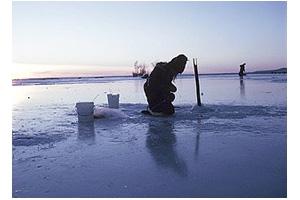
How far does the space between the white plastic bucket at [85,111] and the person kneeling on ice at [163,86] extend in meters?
2.29

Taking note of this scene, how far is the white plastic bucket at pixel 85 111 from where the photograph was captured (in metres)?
10.0

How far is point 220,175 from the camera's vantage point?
4.75 meters

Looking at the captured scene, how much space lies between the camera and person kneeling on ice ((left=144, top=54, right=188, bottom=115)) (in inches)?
450

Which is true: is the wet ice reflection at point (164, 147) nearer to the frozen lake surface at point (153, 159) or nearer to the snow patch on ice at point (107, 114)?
the frozen lake surface at point (153, 159)

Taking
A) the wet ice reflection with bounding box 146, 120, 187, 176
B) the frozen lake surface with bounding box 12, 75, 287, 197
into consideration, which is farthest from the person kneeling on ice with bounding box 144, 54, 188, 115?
the wet ice reflection with bounding box 146, 120, 187, 176

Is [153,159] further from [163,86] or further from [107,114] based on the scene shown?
[163,86]

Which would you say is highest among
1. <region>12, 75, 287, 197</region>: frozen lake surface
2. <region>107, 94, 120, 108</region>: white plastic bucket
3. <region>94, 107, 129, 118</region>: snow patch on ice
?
<region>107, 94, 120, 108</region>: white plastic bucket

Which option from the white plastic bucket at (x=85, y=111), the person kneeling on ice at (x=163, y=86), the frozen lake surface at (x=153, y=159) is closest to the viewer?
the frozen lake surface at (x=153, y=159)

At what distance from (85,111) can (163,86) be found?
3.07 meters

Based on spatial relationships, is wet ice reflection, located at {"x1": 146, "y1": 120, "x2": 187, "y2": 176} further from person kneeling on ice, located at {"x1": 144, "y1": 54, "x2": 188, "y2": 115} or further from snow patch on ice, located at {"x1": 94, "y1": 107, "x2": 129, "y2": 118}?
person kneeling on ice, located at {"x1": 144, "y1": 54, "x2": 188, "y2": 115}

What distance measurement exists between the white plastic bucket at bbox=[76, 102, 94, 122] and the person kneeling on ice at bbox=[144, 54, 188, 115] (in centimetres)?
229

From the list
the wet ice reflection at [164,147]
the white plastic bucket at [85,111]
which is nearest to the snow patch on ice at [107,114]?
the white plastic bucket at [85,111]

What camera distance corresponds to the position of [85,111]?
10.1 meters

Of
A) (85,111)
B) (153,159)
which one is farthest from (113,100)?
(153,159)
